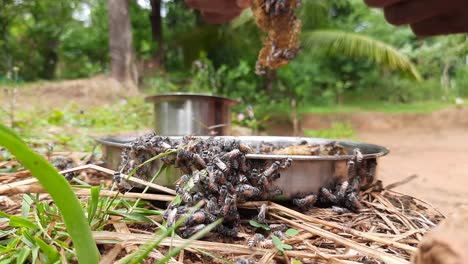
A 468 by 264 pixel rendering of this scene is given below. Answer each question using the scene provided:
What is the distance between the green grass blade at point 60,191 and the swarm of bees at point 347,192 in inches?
16.3

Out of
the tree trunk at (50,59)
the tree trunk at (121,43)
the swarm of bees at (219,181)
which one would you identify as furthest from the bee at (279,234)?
the tree trunk at (50,59)

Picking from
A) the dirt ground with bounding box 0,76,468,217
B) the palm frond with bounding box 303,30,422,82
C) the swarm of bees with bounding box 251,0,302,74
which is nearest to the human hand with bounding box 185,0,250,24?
the swarm of bees with bounding box 251,0,302,74

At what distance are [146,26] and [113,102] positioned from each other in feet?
14.8

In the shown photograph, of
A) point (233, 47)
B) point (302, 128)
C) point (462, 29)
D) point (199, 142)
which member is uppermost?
point (233, 47)

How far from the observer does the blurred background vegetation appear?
24.6ft

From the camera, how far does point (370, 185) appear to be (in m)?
0.86

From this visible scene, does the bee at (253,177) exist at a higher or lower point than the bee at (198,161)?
lower

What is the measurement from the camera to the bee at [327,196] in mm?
750

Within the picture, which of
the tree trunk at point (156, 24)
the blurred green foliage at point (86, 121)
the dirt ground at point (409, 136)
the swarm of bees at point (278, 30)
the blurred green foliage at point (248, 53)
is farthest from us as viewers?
the tree trunk at point (156, 24)

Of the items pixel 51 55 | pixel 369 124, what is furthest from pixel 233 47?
pixel 51 55

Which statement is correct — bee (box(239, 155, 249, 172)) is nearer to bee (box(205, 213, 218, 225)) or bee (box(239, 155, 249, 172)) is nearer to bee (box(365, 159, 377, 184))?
bee (box(205, 213, 218, 225))

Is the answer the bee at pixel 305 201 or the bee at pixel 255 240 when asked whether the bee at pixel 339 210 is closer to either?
the bee at pixel 305 201

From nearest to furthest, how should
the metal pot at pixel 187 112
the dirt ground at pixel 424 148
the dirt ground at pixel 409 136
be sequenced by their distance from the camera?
the metal pot at pixel 187 112, the dirt ground at pixel 424 148, the dirt ground at pixel 409 136

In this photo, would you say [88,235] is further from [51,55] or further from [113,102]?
[51,55]
